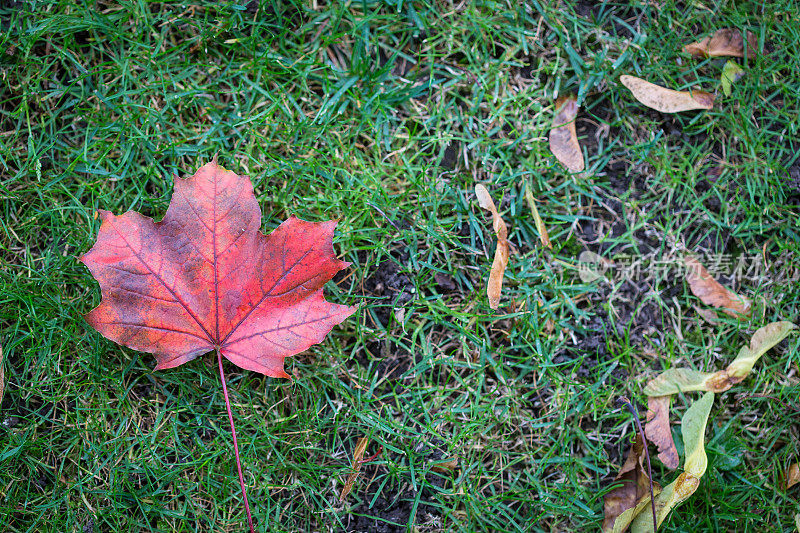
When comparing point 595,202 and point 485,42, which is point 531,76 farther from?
point 595,202

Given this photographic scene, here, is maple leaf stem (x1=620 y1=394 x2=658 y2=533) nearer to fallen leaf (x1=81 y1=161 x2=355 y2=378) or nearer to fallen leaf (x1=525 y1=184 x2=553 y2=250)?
fallen leaf (x1=525 y1=184 x2=553 y2=250)

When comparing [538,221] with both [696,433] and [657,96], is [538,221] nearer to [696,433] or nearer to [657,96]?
[657,96]

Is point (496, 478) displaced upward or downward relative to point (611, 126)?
downward

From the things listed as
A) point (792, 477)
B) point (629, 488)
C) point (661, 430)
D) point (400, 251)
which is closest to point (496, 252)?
point (400, 251)

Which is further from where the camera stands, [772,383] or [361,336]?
[772,383]

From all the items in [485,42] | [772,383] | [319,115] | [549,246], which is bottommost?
[772,383]

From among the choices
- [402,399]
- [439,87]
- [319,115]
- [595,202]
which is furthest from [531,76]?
[402,399]

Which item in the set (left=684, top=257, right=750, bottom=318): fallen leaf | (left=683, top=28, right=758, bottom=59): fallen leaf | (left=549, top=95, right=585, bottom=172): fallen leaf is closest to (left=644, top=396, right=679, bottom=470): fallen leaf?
(left=684, top=257, right=750, bottom=318): fallen leaf
